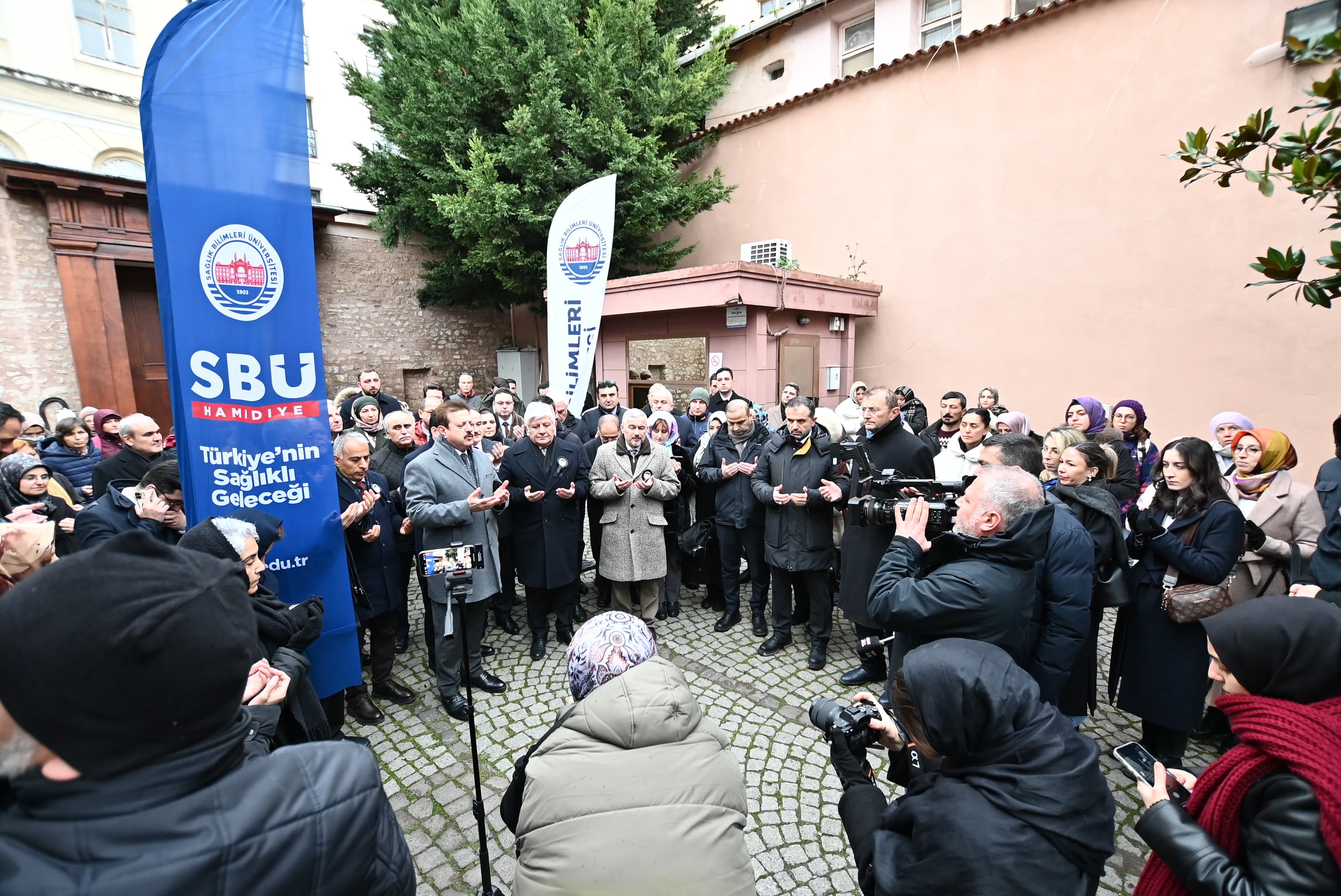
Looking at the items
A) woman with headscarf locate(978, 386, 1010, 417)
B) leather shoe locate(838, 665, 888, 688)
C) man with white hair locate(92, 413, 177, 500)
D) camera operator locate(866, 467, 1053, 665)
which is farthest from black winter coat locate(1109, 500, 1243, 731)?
man with white hair locate(92, 413, 177, 500)

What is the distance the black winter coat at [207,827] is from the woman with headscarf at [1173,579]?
12.4 ft

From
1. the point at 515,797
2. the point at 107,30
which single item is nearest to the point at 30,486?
the point at 515,797

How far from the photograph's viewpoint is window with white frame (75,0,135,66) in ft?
37.3

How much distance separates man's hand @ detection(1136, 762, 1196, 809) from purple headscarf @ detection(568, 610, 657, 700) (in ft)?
4.54

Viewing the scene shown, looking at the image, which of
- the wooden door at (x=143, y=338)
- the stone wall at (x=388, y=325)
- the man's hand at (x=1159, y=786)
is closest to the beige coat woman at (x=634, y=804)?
the man's hand at (x=1159, y=786)

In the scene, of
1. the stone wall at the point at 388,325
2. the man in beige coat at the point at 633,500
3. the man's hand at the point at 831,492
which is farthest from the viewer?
the stone wall at the point at 388,325

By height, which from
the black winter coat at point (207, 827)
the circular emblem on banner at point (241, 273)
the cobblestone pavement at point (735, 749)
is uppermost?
the circular emblem on banner at point (241, 273)

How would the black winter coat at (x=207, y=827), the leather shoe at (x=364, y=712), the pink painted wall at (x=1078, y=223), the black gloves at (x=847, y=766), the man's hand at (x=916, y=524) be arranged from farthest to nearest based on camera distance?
the pink painted wall at (x=1078, y=223)
the leather shoe at (x=364, y=712)
the man's hand at (x=916, y=524)
the black gloves at (x=847, y=766)
the black winter coat at (x=207, y=827)

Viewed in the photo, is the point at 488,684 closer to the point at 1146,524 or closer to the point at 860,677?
the point at 860,677

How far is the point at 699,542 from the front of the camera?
5270 millimetres

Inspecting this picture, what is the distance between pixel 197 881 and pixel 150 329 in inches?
553

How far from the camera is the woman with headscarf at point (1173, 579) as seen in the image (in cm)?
294

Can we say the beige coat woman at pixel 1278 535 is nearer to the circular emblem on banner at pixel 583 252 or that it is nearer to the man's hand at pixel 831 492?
the man's hand at pixel 831 492

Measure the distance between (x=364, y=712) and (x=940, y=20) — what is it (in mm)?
13178
